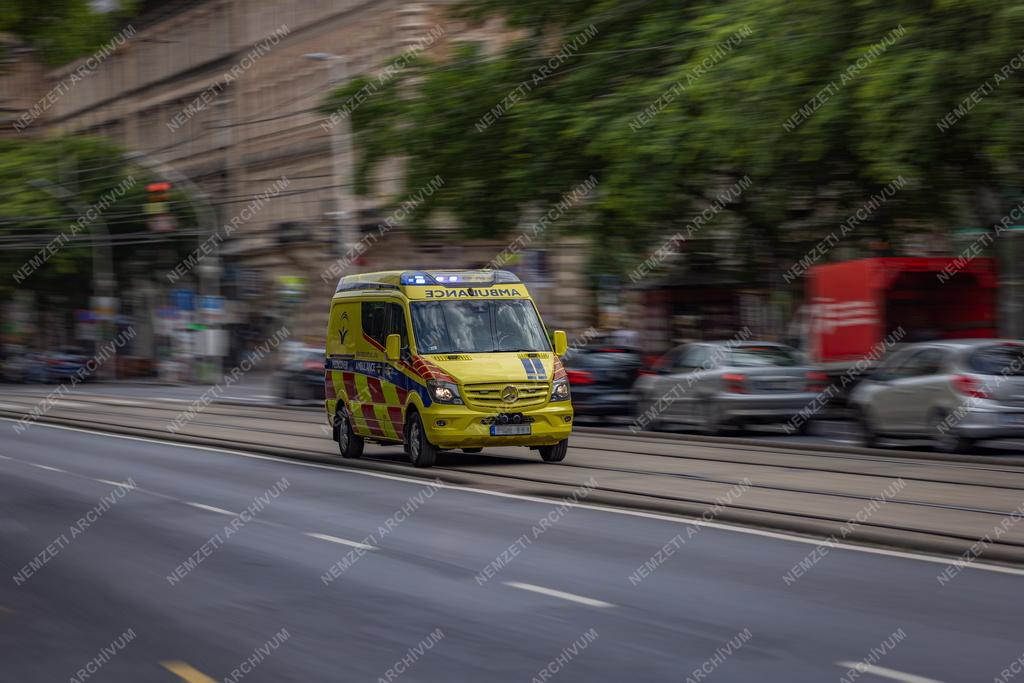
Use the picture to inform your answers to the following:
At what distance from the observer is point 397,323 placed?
60.9ft

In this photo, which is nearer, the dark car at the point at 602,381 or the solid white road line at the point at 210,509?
the solid white road line at the point at 210,509

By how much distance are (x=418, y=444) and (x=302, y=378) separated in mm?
21702

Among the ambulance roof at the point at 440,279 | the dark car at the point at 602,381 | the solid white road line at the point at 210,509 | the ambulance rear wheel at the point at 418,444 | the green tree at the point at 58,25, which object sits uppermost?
the green tree at the point at 58,25

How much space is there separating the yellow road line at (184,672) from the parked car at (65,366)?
5815cm

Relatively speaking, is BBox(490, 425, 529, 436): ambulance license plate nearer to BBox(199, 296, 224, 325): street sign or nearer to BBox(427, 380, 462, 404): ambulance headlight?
BBox(427, 380, 462, 404): ambulance headlight

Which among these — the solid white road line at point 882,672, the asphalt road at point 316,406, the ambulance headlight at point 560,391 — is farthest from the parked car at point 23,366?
the solid white road line at point 882,672

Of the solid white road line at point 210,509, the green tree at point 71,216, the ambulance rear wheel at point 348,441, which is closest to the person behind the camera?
the solid white road line at point 210,509

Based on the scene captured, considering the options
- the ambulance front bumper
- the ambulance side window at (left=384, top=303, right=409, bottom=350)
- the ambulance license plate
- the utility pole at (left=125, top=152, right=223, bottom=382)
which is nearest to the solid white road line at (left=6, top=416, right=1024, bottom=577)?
the ambulance front bumper

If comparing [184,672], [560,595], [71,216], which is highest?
[184,672]

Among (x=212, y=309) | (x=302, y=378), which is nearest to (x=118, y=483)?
(x=302, y=378)

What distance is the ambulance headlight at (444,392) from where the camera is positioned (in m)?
17.5

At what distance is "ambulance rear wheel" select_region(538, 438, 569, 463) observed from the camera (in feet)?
60.4

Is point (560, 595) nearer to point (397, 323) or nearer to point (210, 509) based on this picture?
point (210, 509)

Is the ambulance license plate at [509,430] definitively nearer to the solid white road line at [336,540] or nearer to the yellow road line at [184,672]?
the solid white road line at [336,540]
